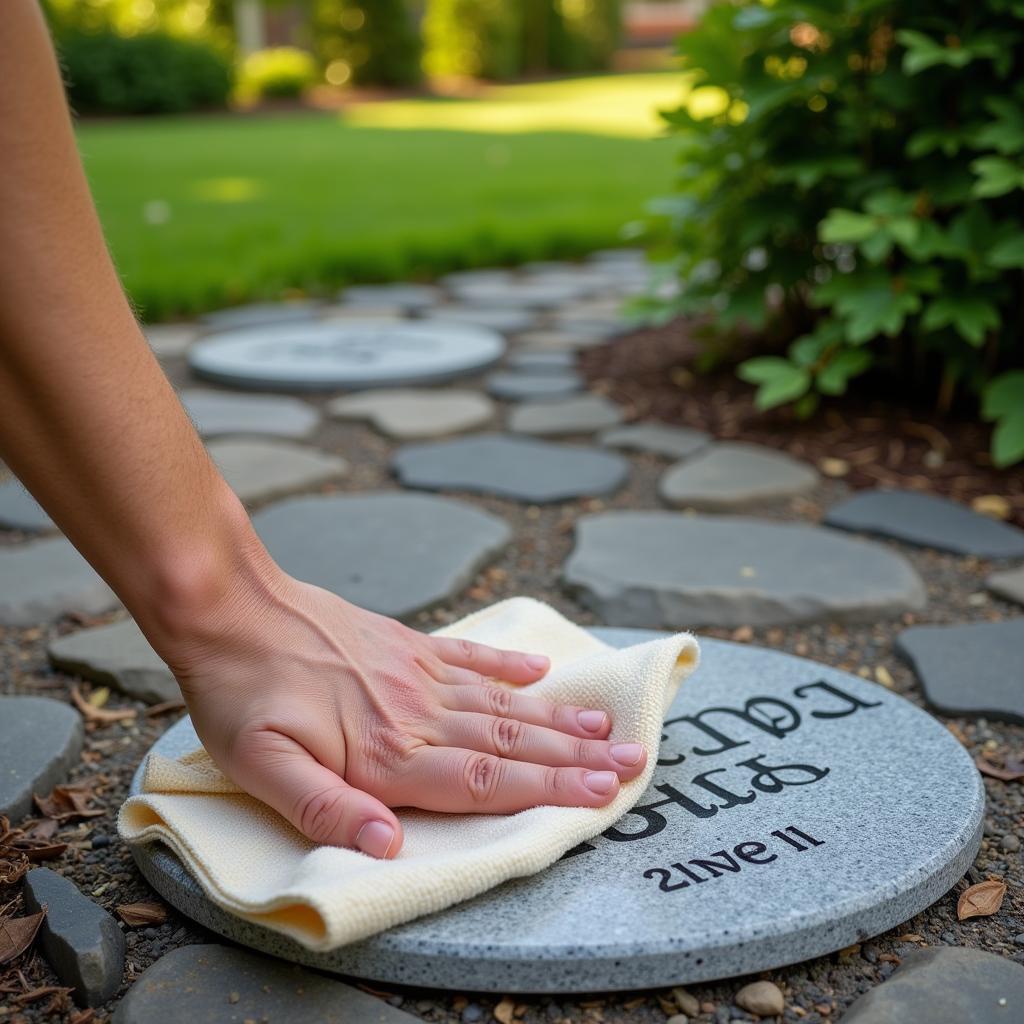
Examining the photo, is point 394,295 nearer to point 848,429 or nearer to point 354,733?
point 848,429

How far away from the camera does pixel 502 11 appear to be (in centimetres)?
2289

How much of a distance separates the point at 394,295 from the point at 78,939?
A: 147 inches

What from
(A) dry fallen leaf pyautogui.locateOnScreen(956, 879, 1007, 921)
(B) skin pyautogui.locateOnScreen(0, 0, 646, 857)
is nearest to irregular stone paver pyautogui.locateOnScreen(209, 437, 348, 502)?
(B) skin pyautogui.locateOnScreen(0, 0, 646, 857)

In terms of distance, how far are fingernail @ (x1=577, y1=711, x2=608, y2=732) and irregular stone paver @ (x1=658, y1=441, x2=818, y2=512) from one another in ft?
3.92

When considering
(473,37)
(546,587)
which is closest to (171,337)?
(546,587)

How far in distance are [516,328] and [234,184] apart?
4570 millimetres

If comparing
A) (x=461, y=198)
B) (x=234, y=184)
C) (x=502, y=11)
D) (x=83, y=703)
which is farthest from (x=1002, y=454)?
(x=502, y=11)

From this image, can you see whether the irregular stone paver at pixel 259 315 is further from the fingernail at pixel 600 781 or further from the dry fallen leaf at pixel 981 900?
A: the dry fallen leaf at pixel 981 900

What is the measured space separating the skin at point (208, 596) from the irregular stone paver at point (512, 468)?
3.91ft

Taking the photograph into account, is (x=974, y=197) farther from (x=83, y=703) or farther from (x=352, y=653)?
(x=83, y=703)

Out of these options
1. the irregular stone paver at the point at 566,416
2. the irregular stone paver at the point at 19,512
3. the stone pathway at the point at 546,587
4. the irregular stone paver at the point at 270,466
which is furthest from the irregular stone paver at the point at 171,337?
the irregular stone paver at the point at 566,416

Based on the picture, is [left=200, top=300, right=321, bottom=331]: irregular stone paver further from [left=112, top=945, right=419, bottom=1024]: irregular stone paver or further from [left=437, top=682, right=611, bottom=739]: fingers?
[left=112, top=945, right=419, bottom=1024]: irregular stone paver

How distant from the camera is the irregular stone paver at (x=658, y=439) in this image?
2.76 metres

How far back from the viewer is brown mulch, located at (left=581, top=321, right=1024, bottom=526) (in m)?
2.53
